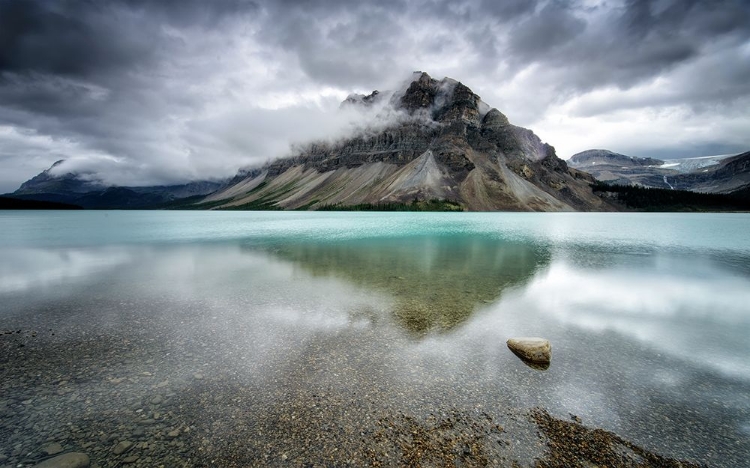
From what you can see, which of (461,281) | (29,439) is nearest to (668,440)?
(29,439)

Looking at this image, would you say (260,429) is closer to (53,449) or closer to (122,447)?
(122,447)

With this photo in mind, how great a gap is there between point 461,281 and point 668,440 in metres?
18.7

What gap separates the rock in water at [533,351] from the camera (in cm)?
1330

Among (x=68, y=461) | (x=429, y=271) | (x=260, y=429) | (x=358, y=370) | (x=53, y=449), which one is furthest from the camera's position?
(x=429, y=271)

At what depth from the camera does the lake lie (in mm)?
8688

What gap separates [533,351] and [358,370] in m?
7.20

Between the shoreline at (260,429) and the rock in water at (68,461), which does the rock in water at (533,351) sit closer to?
the shoreline at (260,429)

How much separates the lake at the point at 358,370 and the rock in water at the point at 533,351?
20.0 inches

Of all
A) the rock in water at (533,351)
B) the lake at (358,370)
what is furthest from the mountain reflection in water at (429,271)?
the rock in water at (533,351)

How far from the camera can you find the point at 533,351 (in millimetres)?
13617

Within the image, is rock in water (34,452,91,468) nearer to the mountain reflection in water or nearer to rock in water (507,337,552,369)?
the mountain reflection in water

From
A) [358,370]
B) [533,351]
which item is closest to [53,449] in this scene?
[358,370]

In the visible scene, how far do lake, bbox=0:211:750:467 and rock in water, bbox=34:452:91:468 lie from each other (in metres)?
0.21

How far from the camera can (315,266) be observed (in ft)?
113
